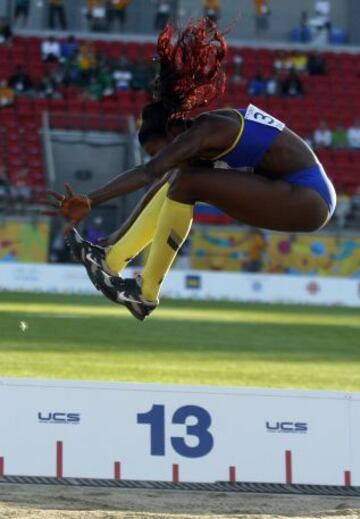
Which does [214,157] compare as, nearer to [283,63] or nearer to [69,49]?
[69,49]

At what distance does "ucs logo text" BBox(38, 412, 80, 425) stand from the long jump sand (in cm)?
49

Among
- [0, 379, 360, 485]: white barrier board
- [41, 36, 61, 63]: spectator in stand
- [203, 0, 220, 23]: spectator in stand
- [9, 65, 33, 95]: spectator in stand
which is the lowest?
[0, 379, 360, 485]: white barrier board

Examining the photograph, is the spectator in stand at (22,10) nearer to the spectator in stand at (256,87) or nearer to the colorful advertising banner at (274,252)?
the spectator in stand at (256,87)

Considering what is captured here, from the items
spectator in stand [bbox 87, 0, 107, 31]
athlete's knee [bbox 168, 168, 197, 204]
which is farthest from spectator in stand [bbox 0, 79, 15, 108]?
athlete's knee [bbox 168, 168, 197, 204]

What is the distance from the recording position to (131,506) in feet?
28.9

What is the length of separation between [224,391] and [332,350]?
10838 millimetres

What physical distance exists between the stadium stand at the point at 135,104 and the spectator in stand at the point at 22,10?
70 centimetres

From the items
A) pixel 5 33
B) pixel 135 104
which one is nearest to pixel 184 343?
pixel 135 104

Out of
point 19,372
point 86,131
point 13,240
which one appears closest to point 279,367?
point 19,372

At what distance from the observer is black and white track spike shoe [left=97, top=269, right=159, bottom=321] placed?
26.5ft

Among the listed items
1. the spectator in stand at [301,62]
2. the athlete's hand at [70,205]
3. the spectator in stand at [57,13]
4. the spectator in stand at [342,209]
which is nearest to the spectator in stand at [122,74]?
the spectator in stand at [57,13]

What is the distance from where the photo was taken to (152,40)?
120ft

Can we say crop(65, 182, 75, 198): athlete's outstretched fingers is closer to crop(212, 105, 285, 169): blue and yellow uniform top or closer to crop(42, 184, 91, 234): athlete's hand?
crop(42, 184, 91, 234): athlete's hand

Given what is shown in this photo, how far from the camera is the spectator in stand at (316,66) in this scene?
3644 centimetres
